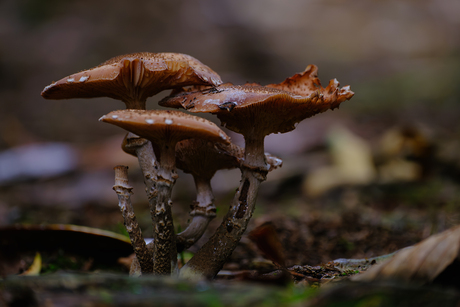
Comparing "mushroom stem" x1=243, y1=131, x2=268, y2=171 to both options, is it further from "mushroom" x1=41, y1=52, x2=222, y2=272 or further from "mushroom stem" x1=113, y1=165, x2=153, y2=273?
"mushroom stem" x1=113, y1=165, x2=153, y2=273

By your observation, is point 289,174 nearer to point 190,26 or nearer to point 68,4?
point 190,26

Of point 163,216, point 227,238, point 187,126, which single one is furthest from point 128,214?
point 187,126

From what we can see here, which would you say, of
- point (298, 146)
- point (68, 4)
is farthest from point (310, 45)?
point (68, 4)

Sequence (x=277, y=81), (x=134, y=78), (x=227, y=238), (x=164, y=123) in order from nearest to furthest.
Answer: (x=164, y=123)
(x=134, y=78)
(x=227, y=238)
(x=277, y=81)

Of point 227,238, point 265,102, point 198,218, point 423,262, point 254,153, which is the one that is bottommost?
point 423,262

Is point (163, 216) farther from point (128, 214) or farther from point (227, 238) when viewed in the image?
point (227, 238)

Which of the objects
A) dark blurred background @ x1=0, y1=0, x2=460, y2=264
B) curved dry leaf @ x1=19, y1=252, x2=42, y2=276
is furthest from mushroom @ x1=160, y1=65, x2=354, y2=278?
dark blurred background @ x1=0, y1=0, x2=460, y2=264

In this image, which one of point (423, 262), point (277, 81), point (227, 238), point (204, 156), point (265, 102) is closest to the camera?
point (423, 262)
